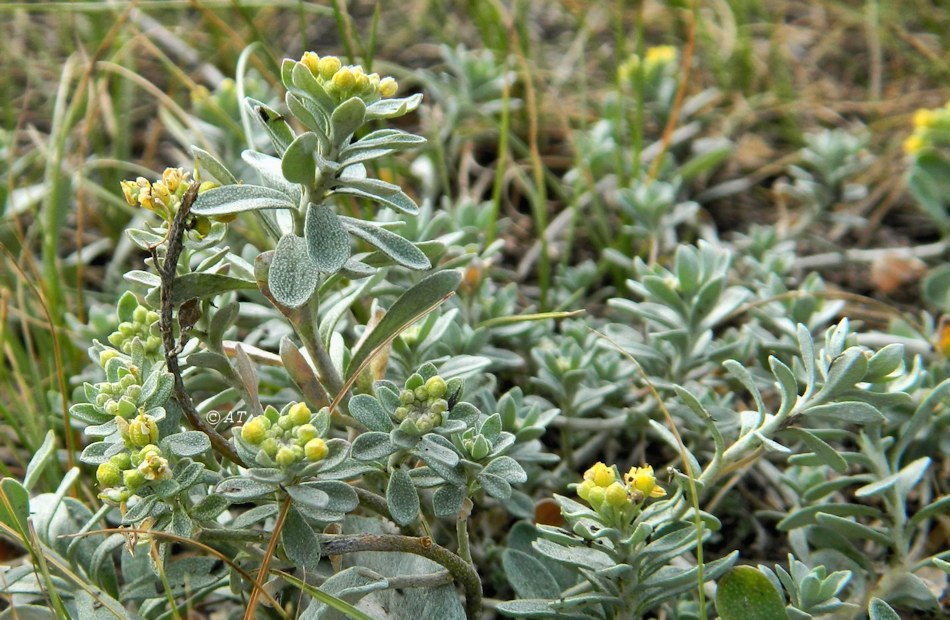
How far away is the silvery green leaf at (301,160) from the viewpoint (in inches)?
54.9

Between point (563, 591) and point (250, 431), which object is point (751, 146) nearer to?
point (563, 591)

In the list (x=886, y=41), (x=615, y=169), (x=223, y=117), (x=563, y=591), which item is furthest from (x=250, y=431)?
(x=886, y=41)

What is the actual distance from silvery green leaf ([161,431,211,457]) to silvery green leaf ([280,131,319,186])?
1.44 feet

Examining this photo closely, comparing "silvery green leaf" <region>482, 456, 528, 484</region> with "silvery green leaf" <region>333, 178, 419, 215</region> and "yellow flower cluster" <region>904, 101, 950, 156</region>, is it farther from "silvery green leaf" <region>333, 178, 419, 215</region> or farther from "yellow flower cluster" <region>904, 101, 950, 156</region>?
"yellow flower cluster" <region>904, 101, 950, 156</region>

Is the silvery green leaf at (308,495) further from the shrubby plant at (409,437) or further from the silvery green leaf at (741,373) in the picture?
the silvery green leaf at (741,373)

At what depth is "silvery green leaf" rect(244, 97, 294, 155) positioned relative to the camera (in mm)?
1532

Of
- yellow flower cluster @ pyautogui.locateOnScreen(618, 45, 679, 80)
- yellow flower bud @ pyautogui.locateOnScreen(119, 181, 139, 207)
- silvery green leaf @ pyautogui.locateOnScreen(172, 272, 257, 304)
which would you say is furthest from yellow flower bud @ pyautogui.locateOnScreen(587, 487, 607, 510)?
yellow flower cluster @ pyautogui.locateOnScreen(618, 45, 679, 80)

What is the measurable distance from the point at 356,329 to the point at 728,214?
1.80 metres

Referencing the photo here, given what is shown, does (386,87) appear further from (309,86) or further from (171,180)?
(171,180)

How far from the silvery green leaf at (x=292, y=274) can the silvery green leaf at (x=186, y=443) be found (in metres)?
0.27

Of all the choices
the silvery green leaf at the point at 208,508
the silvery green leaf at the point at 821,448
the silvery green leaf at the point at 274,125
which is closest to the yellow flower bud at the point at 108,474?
the silvery green leaf at the point at 208,508

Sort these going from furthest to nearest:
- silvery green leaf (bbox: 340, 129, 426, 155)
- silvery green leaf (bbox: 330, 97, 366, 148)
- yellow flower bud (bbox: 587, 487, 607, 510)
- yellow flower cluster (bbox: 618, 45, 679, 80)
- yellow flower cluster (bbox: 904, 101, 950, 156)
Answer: yellow flower cluster (bbox: 618, 45, 679, 80) → yellow flower cluster (bbox: 904, 101, 950, 156) → yellow flower bud (bbox: 587, 487, 607, 510) → silvery green leaf (bbox: 340, 129, 426, 155) → silvery green leaf (bbox: 330, 97, 366, 148)

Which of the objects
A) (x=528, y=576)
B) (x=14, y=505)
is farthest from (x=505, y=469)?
(x=14, y=505)

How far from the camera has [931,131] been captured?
9.47ft
